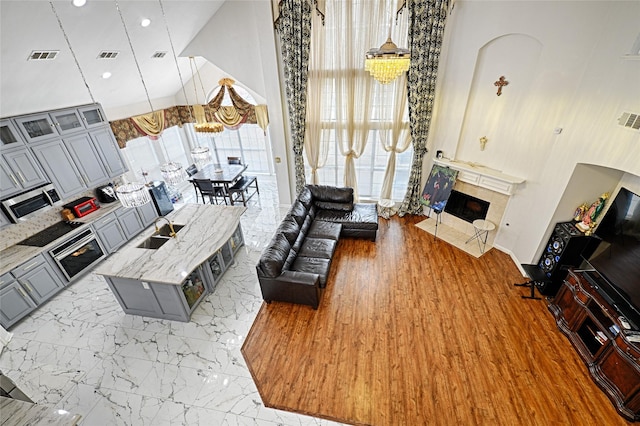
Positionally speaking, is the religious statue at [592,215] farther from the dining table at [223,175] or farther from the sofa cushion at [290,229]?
the dining table at [223,175]

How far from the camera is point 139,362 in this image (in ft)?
12.0

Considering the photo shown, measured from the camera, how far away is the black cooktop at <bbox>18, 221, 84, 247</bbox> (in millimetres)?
4633

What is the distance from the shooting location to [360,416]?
119 inches

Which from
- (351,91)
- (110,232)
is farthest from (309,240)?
(110,232)

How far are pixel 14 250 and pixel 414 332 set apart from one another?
21.3ft

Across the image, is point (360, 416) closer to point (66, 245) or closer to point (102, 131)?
point (66, 245)

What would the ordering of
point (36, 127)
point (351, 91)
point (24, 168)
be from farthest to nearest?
point (351, 91) < point (36, 127) < point (24, 168)

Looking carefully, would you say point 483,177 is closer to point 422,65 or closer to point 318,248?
point 422,65

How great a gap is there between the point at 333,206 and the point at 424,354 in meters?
3.46

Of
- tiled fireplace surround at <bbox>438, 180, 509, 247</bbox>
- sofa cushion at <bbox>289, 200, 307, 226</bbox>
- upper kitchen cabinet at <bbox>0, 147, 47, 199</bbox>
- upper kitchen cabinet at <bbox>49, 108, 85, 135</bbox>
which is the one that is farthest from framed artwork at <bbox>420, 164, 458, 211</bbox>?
upper kitchen cabinet at <bbox>0, 147, 47, 199</bbox>

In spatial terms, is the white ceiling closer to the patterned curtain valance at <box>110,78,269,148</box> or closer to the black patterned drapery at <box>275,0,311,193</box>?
the patterned curtain valance at <box>110,78,269,148</box>

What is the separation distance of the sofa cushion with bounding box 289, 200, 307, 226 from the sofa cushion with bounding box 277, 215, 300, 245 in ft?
0.47

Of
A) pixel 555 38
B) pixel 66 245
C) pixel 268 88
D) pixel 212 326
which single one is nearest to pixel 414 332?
pixel 212 326

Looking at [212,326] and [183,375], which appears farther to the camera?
[212,326]
